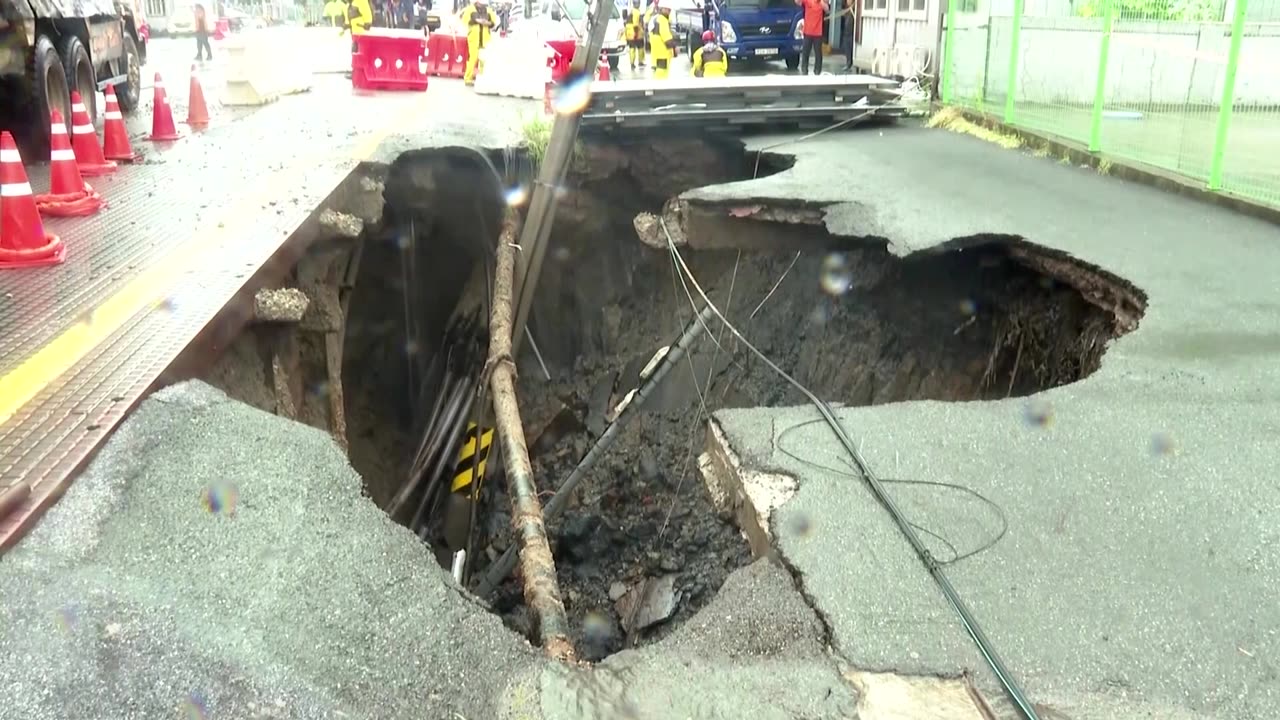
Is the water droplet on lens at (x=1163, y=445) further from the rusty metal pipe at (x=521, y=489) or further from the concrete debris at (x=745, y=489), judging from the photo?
the rusty metal pipe at (x=521, y=489)

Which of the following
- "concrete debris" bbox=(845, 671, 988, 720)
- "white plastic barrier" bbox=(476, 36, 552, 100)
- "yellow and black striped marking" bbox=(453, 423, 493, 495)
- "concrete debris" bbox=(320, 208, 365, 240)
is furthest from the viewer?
"white plastic barrier" bbox=(476, 36, 552, 100)

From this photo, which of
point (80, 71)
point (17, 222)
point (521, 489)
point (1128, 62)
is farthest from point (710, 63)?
point (521, 489)

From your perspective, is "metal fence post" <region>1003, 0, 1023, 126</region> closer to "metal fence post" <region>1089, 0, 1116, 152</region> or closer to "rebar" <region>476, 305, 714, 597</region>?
"metal fence post" <region>1089, 0, 1116, 152</region>

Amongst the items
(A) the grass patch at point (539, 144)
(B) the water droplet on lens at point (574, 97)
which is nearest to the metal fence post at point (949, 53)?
(A) the grass patch at point (539, 144)

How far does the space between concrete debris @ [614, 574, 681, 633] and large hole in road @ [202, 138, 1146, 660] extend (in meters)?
0.07

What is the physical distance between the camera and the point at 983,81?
1159 centimetres

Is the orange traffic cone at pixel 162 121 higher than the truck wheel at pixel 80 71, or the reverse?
the truck wheel at pixel 80 71

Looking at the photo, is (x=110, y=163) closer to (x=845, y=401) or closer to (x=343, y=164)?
(x=343, y=164)

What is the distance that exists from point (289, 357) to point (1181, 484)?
4788 mm

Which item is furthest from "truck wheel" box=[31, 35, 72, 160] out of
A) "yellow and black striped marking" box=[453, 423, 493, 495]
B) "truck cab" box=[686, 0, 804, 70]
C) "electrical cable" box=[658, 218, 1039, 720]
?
"truck cab" box=[686, 0, 804, 70]

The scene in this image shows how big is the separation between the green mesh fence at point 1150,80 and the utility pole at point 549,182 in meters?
4.56

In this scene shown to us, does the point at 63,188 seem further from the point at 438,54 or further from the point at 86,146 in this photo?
the point at 438,54

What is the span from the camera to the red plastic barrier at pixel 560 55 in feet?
51.1

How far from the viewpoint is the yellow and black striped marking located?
867cm
